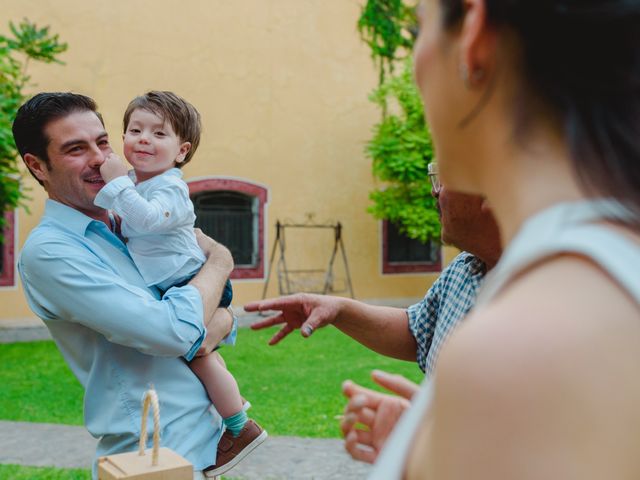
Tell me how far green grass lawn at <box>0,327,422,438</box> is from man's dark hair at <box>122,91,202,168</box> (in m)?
3.69

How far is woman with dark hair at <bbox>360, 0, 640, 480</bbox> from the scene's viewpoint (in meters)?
0.60

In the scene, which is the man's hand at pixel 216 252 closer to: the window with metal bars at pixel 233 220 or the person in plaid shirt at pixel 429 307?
the person in plaid shirt at pixel 429 307

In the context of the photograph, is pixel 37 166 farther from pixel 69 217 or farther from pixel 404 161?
pixel 404 161

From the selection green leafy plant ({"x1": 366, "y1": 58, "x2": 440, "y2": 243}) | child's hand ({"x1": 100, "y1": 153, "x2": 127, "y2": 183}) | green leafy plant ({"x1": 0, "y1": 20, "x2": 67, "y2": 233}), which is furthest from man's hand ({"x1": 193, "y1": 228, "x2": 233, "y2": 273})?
green leafy plant ({"x1": 366, "y1": 58, "x2": 440, "y2": 243})

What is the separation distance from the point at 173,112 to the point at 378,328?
1.18 metres

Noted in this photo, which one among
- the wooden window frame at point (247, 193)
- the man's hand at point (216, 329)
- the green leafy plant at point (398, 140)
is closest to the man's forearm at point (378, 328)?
the man's hand at point (216, 329)

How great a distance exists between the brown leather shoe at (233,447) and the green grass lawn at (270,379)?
354 centimetres

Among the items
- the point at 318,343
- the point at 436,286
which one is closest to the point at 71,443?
the point at 436,286

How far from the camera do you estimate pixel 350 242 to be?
15.6 meters

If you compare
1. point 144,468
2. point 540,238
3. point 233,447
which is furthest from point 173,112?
point 540,238

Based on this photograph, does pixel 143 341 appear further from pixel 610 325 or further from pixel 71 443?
pixel 71 443

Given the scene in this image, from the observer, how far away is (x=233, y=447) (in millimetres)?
2656

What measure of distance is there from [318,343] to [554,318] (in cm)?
1162

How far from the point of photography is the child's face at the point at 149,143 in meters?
2.83
